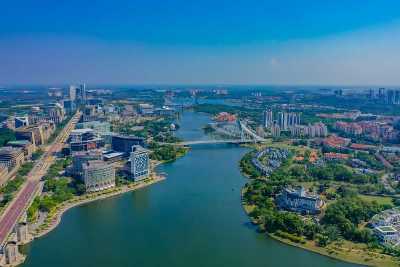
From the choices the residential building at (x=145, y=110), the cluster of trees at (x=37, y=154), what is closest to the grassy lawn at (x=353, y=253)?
the cluster of trees at (x=37, y=154)

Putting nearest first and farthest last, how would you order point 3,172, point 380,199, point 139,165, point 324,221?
point 324,221, point 380,199, point 139,165, point 3,172

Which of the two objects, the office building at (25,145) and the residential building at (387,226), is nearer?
the residential building at (387,226)

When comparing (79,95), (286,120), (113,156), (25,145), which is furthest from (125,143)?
(79,95)

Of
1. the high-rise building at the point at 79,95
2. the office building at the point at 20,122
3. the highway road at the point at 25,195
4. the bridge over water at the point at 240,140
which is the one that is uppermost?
the high-rise building at the point at 79,95

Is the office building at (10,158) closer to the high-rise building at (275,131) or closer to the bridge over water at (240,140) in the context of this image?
the bridge over water at (240,140)

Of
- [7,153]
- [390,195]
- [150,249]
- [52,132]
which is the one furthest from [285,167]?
[52,132]

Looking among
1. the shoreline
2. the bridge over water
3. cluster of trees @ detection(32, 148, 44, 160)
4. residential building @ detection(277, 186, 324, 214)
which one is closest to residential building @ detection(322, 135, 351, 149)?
the bridge over water

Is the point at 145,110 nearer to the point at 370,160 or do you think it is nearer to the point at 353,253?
the point at 370,160
